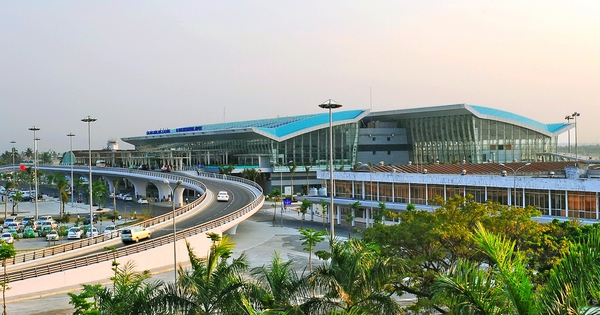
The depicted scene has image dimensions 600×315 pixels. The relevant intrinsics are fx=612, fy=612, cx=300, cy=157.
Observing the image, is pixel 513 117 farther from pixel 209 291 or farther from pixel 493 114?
pixel 209 291

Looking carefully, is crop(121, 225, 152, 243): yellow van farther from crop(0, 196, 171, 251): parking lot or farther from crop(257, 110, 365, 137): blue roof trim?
crop(257, 110, 365, 137): blue roof trim

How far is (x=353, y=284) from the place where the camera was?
39.9 ft

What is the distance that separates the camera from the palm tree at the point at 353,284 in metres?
11.7

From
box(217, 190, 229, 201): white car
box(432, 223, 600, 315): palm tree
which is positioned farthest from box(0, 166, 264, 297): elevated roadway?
box(432, 223, 600, 315): palm tree

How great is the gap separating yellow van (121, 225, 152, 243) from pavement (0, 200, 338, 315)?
476 cm

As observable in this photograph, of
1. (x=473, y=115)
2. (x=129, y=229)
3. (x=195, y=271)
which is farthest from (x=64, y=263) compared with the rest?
(x=473, y=115)

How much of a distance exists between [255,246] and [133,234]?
12166mm

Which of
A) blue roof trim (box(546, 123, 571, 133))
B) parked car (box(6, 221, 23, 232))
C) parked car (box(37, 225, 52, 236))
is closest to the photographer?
parked car (box(37, 225, 52, 236))

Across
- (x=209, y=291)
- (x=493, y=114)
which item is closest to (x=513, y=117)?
(x=493, y=114)

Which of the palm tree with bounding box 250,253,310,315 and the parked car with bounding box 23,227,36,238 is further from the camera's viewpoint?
the parked car with bounding box 23,227,36,238

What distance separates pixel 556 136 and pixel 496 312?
120 m

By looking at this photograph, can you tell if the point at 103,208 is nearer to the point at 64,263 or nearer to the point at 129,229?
the point at 129,229

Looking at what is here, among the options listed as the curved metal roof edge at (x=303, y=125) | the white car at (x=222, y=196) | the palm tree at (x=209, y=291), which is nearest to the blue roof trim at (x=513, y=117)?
the curved metal roof edge at (x=303, y=125)

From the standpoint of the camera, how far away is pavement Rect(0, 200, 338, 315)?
32438 millimetres
